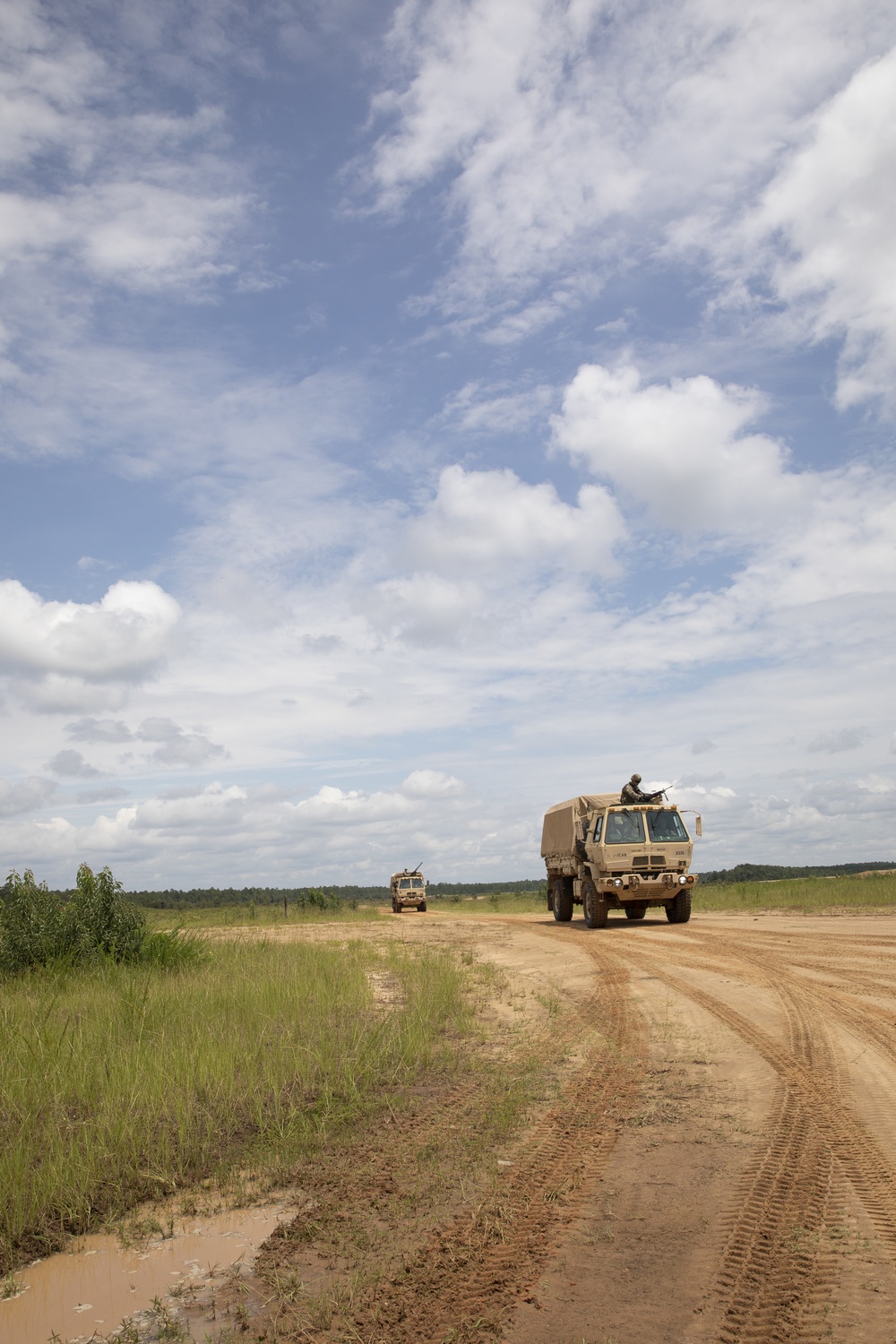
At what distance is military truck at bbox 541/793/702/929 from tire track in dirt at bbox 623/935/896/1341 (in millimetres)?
12928

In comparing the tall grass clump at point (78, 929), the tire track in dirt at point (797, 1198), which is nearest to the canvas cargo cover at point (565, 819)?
the tall grass clump at point (78, 929)

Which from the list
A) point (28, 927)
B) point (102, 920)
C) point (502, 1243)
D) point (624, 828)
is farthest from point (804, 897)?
point (502, 1243)

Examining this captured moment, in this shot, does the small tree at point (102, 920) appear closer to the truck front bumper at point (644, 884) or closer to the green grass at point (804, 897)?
the truck front bumper at point (644, 884)

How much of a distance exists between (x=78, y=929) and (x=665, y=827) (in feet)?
41.2

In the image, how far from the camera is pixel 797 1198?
4.11m

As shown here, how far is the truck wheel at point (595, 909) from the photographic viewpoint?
20812 millimetres

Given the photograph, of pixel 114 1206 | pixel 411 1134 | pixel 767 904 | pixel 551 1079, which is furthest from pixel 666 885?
pixel 114 1206

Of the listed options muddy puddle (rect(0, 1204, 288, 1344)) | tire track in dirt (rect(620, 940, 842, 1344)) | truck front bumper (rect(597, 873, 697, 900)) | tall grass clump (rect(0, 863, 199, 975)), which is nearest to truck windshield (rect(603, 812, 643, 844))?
truck front bumper (rect(597, 873, 697, 900))

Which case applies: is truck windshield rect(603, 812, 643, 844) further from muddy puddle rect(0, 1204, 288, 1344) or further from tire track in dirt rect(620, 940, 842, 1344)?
muddy puddle rect(0, 1204, 288, 1344)

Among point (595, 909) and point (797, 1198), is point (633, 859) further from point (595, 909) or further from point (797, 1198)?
point (797, 1198)

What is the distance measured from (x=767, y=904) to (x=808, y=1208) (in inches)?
914

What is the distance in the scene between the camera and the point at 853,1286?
3.33 metres

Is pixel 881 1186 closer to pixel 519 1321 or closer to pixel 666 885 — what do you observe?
pixel 519 1321

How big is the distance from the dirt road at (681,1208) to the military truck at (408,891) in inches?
1642
